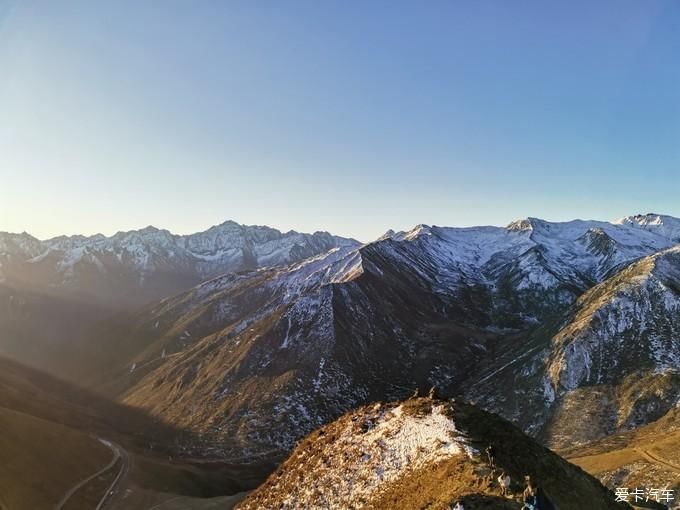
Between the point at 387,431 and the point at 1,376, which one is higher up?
the point at 387,431

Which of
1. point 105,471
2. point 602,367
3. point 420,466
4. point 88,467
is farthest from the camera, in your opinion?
point 602,367

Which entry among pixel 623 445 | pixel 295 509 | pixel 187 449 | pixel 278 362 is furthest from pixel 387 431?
pixel 278 362

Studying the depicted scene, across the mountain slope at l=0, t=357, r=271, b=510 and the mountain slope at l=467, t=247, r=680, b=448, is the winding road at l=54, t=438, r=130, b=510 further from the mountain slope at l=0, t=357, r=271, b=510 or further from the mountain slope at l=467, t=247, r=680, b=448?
the mountain slope at l=467, t=247, r=680, b=448

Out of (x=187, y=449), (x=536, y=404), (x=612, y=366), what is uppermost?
(x=612, y=366)

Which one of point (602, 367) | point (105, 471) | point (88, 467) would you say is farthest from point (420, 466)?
point (602, 367)

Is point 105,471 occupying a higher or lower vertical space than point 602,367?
lower

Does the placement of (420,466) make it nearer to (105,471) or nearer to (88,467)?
(105,471)

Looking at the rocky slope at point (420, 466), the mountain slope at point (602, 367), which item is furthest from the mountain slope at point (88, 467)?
the mountain slope at point (602, 367)

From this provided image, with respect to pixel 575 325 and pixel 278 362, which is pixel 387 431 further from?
pixel 278 362
